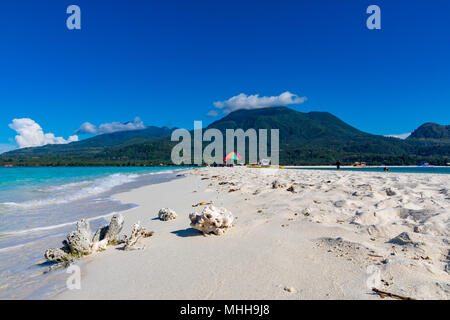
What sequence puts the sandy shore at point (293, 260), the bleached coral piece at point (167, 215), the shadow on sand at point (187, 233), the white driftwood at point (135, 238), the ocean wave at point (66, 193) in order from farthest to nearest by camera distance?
the ocean wave at point (66, 193) → the bleached coral piece at point (167, 215) → the shadow on sand at point (187, 233) → the white driftwood at point (135, 238) → the sandy shore at point (293, 260)

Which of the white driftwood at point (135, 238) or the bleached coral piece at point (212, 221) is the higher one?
the bleached coral piece at point (212, 221)

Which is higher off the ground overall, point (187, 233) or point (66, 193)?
point (187, 233)

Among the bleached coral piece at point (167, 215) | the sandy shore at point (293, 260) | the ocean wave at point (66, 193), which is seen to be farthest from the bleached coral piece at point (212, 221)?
the ocean wave at point (66, 193)

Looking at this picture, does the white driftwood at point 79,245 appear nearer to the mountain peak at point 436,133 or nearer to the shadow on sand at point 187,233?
the shadow on sand at point 187,233

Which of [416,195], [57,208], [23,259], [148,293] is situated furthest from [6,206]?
[416,195]

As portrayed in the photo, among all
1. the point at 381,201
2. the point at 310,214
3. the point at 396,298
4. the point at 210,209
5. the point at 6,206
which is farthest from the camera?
the point at 6,206

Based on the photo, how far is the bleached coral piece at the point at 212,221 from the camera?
442 cm

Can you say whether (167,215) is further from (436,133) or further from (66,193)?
(436,133)

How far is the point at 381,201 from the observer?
5.94 m

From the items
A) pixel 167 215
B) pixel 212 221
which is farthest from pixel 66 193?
pixel 212 221

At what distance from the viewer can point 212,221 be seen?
4.41 metres
